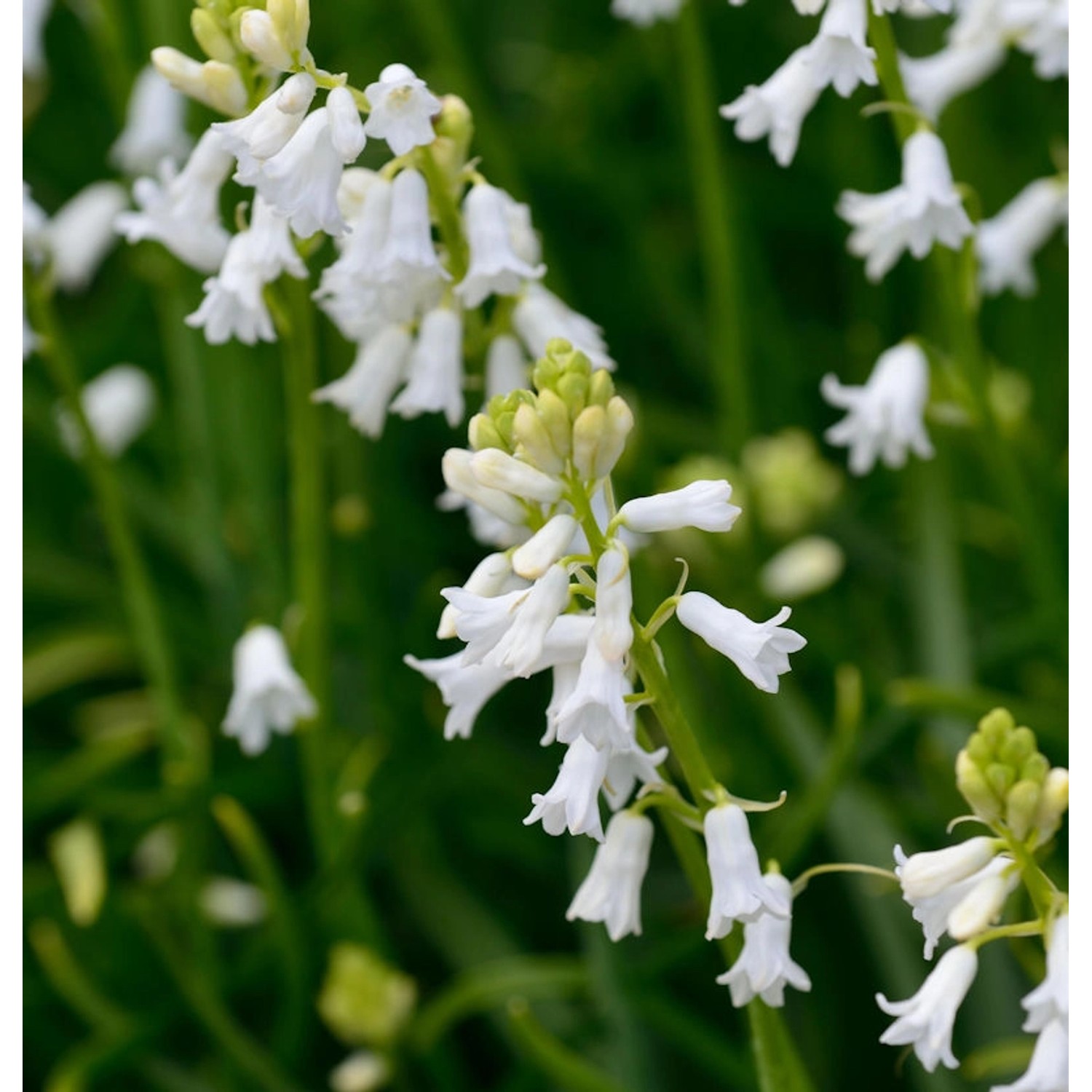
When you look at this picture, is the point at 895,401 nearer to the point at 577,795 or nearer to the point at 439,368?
the point at 439,368

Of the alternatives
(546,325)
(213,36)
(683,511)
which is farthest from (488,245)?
(683,511)

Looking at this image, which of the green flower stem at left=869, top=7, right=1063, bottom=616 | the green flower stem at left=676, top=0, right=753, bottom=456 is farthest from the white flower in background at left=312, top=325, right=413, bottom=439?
the green flower stem at left=676, top=0, right=753, bottom=456

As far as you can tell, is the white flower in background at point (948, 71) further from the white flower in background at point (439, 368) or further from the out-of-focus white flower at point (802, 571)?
the white flower in background at point (439, 368)

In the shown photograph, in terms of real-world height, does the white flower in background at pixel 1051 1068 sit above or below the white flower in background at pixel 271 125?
below

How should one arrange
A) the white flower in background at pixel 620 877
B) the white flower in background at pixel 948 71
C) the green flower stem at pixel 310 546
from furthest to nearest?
the white flower in background at pixel 948 71
the green flower stem at pixel 310 546
the white flower in background at pixel 620 877

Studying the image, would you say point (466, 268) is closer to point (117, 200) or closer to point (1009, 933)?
point (1009, 933)

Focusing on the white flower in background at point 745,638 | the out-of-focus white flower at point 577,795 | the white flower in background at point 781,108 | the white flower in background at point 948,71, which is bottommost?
the out-of-focus white flower at point 577,795

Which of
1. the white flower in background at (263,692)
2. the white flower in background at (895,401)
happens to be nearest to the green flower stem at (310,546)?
the white flower in background at (263,692)

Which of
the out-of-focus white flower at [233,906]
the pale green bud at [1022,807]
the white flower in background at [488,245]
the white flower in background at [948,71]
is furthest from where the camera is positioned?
the out-of-focus white flower at [233,906]

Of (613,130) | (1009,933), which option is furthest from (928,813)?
(613,130)
